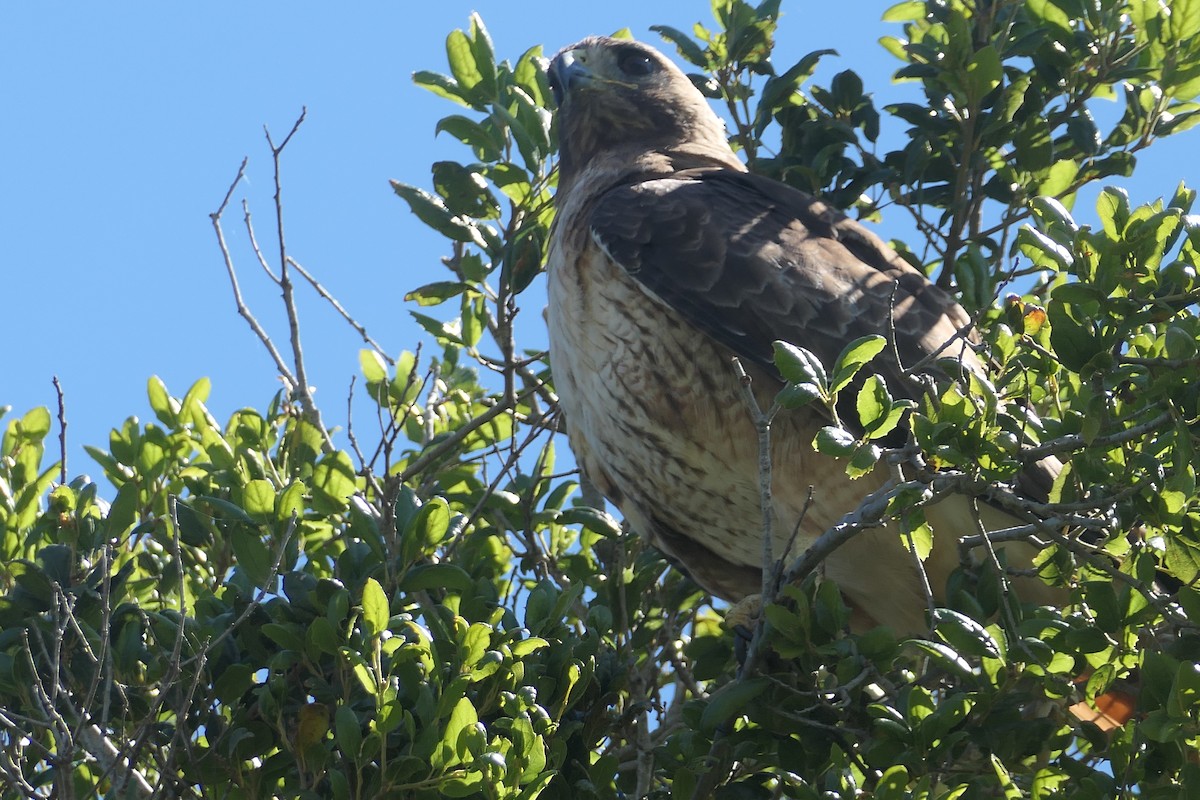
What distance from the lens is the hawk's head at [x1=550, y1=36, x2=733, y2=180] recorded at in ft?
18.2

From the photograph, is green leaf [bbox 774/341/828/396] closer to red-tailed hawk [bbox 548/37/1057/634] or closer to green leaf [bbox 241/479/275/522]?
red-tailed hawk [bbox 548/37/1057/634]

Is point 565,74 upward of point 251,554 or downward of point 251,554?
upward

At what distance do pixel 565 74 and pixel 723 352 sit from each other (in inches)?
67.8

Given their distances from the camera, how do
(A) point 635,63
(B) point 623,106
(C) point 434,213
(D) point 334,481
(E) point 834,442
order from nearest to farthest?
1. (E) point 834,442
2. (D) point 334,481
3. (C) point 434,213
4. (B) point 623,106
5. (A) point 635,63

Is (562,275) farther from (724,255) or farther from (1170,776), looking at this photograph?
(1170,776)

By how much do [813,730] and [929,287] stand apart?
1.77 m

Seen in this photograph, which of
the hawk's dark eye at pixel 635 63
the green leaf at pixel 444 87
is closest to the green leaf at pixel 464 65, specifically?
the green leaf at pixel 444 87

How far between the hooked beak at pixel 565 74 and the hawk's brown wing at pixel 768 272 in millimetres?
953

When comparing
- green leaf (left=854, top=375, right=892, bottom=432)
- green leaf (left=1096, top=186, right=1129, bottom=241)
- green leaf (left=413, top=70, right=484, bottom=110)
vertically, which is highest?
green leaf (left=413, top=70, right=484, bottom=110)

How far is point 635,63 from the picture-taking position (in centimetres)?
581

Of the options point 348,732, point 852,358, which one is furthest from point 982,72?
point 348,732

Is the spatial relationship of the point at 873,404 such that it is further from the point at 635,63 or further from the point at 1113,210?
the point at 635,63

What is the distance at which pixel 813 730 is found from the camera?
343 centimetres

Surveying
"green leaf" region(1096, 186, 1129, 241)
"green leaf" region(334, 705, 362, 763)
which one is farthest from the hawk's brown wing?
"green leaf" region(334, 705, 362, 763)
